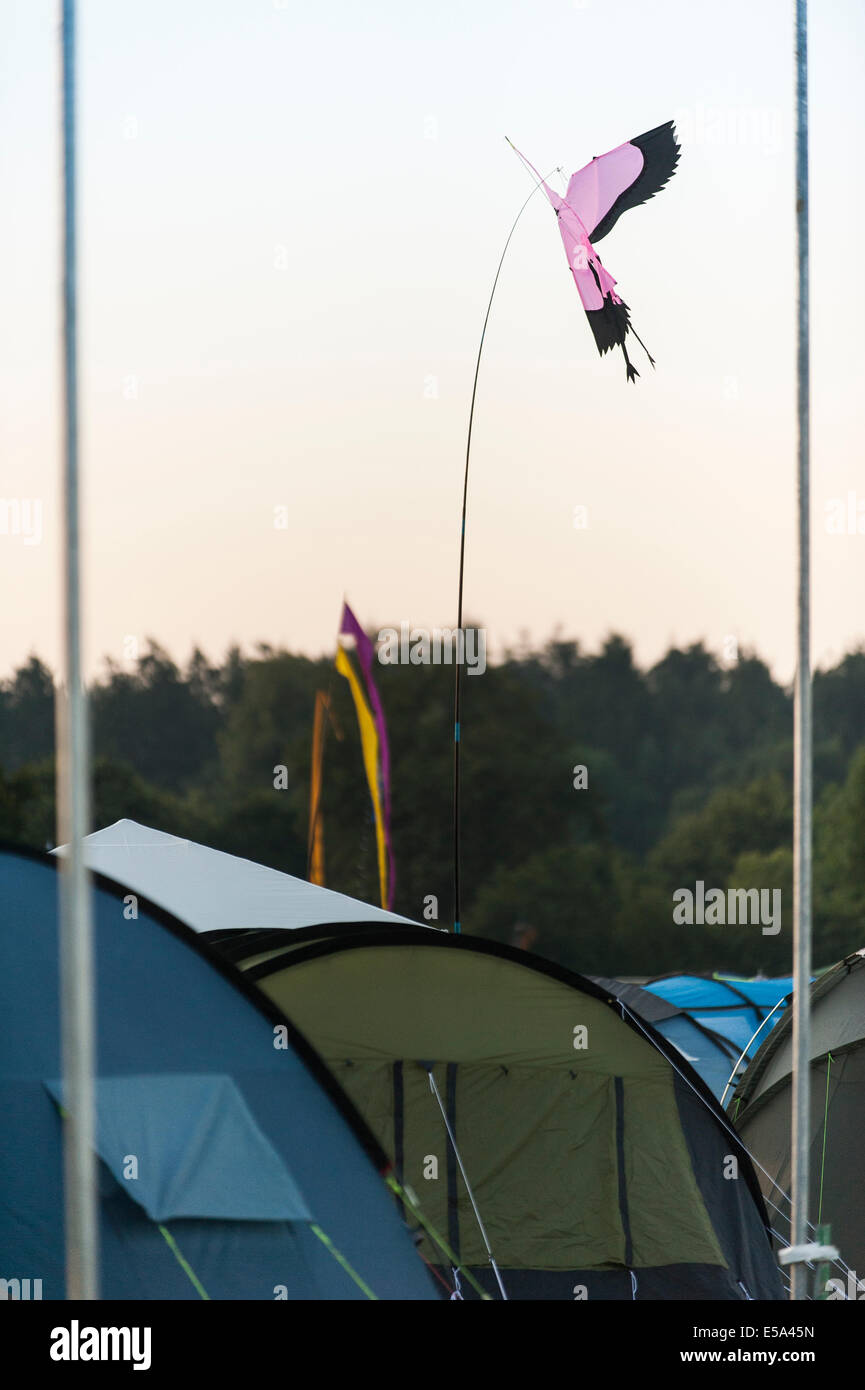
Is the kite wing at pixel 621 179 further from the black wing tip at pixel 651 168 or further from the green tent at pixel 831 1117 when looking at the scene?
the green tent at pixel 831 1117

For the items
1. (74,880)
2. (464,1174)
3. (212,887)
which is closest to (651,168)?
(212,887)

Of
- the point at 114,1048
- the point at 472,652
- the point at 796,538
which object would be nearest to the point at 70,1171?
the point at 114,1048

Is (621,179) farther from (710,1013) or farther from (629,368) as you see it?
(710,1013)

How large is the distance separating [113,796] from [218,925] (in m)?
39.3

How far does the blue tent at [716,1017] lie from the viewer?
38.4ft

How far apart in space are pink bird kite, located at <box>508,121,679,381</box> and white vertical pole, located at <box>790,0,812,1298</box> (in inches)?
41.8

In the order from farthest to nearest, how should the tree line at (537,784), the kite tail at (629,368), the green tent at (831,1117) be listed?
the tree line at (537,784), the green tent at (831,1117), the kite tail at (629,368)

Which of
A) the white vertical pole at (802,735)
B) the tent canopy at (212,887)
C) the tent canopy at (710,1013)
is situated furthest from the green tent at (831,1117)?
the white vertical pole at (802,735)

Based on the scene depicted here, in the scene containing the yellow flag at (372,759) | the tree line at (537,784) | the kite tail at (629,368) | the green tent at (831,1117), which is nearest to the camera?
the kite tail at (629,368)

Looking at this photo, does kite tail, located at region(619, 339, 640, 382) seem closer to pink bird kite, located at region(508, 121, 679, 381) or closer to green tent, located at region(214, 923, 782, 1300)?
pink bird kite, located at region(508, 121, 679, 381)

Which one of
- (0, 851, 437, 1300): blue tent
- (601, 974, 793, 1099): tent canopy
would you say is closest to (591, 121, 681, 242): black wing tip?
(0, 851, 437, 1300): blue tent

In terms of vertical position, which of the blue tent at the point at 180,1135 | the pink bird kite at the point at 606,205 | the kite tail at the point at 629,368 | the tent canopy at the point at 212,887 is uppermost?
the pink bird kite at the point at 606,205

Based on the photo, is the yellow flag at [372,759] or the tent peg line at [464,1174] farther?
the yellow flag at [372,759]

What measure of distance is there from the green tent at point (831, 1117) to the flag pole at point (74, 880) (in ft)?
15.9
